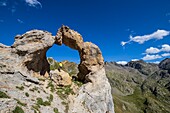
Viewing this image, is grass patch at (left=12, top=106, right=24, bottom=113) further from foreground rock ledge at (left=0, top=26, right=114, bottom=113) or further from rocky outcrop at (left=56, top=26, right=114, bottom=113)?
rocky outcrop at (left=56, top=26, right=114, bottom=113)

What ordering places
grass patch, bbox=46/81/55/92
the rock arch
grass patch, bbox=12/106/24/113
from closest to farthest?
1. grass patch, bbox=12/106/24/113
2. grass patch, bbox=46/81/55/92
3. the rock arch

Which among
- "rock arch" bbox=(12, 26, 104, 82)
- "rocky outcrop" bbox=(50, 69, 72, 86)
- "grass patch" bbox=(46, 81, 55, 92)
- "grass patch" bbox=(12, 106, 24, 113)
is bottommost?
"grass patch" bbox=(12, 106, 24, 113)

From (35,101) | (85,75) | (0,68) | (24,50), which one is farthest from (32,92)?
(85,75)

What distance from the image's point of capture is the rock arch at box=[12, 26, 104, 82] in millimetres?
42344

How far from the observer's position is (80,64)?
52.4m

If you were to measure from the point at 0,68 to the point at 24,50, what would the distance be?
255 inches

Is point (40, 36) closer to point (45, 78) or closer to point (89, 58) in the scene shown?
point (45, 78)

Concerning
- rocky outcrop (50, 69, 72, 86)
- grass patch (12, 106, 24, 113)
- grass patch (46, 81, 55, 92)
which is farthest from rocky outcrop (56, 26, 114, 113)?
grass patch (12, 106, 24, 113)

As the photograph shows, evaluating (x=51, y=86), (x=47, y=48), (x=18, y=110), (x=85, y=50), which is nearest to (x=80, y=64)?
(x=85, y=50)

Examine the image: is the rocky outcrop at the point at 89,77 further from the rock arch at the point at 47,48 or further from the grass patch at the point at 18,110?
the grass patch at the point at 18,110

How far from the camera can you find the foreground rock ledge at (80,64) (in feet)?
131

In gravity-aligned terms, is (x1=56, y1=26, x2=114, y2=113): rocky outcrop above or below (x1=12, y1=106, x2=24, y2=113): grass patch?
above

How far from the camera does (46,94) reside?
126ft

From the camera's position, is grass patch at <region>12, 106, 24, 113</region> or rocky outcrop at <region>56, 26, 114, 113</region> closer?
grass patch at <region>12, 106, 24, 113</region>
